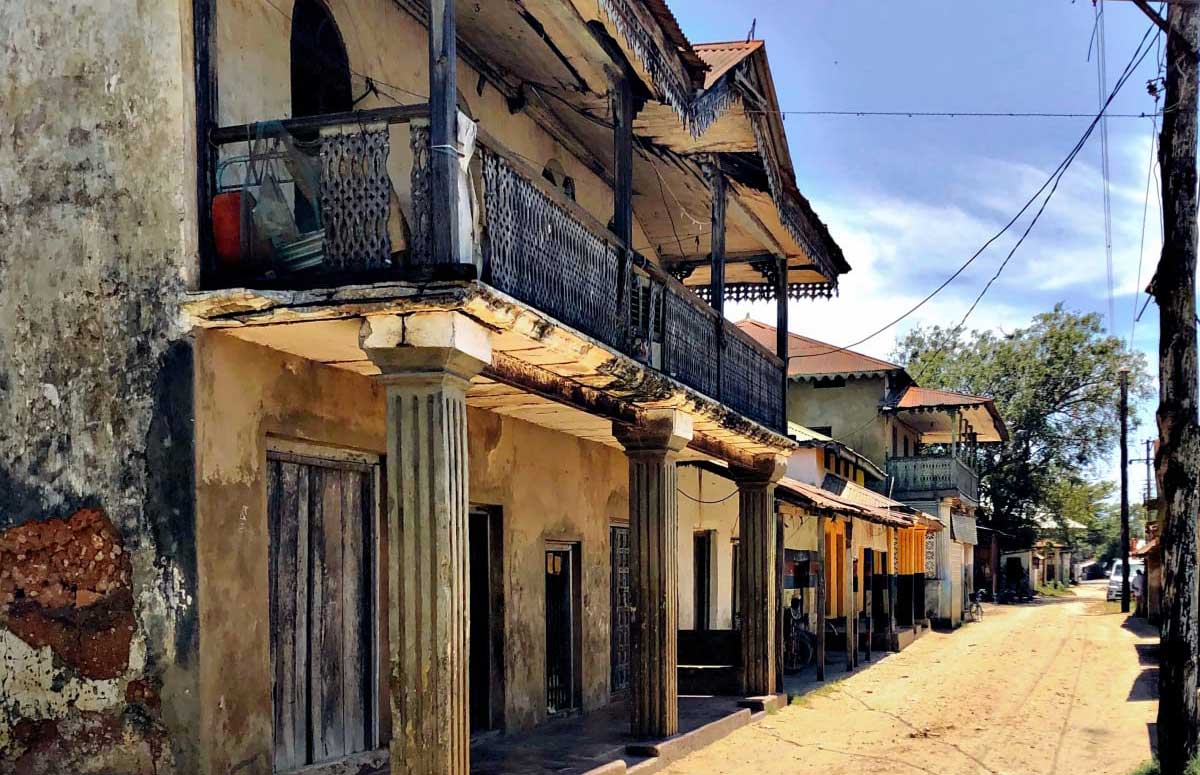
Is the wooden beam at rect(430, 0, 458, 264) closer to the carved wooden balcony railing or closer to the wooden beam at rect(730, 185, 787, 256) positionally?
the carved wooden balcony railing

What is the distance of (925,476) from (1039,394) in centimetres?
1569

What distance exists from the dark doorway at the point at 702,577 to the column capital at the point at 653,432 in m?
8.26

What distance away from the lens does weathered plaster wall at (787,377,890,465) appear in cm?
3797

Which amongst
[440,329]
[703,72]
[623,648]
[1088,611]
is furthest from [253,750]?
[1088,611]

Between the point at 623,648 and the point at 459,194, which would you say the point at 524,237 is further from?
the point at 623,648

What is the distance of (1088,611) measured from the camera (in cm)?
4494

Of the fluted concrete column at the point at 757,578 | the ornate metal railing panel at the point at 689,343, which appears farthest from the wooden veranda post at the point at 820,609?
the ornate metal railing panel at the point at 689,343

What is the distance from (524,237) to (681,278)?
378 inches

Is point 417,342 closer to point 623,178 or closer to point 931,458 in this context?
point 623,178

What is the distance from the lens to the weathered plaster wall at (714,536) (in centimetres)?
1948

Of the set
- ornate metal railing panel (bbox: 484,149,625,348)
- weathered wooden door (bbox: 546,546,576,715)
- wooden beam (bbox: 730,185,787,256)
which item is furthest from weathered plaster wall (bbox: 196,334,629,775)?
wooden beam (bbox: 730,185,787,256)

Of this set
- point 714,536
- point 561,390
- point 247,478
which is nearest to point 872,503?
point 714,536

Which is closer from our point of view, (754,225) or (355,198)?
(355,198)

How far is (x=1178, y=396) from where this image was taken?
9750mm
